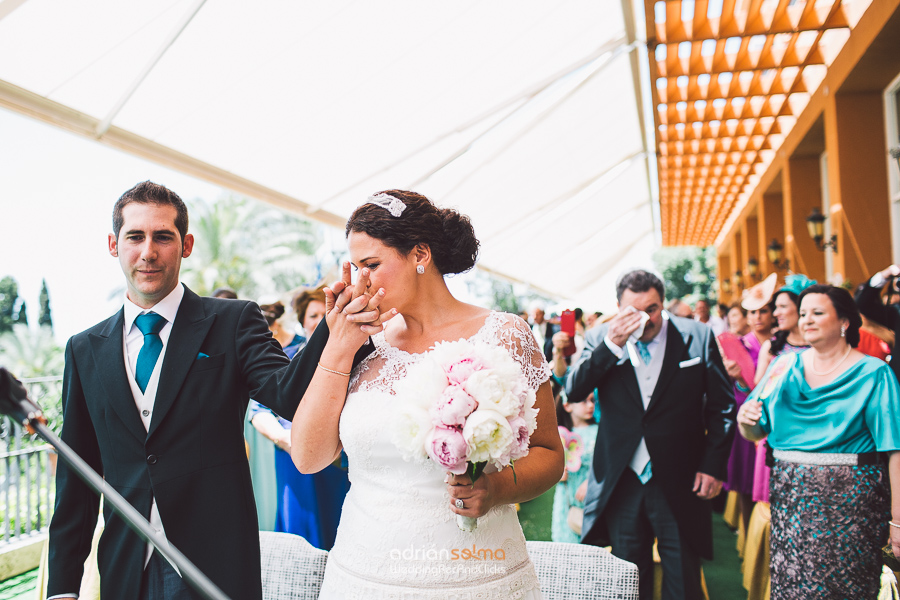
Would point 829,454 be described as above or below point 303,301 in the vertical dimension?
below

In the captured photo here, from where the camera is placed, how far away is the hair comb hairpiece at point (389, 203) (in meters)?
2.10

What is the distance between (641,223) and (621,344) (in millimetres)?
24121

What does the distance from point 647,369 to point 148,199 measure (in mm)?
2863

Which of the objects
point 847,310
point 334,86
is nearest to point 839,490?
point 847,310

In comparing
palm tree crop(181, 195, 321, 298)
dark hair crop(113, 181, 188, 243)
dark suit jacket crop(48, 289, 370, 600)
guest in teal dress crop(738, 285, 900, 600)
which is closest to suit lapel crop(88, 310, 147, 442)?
dark suit jacket crop(48, 289, 370, 600)

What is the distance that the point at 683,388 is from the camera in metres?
3.66

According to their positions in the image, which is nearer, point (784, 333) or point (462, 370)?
point (462, 370)

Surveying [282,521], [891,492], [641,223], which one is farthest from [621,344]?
[641,223]

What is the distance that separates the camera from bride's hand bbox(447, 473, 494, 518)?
66.9 inches

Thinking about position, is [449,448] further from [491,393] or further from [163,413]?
[163,413]

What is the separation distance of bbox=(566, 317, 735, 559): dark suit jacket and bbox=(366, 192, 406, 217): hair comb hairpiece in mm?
2005

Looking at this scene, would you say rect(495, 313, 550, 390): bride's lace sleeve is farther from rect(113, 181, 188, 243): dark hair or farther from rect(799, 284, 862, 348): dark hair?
rect(799, 284, 862, 348): dark hair

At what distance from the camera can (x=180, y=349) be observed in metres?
1.96

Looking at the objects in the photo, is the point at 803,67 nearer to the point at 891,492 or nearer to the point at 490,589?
the point at 891,492
